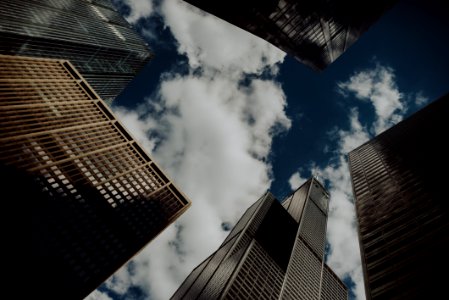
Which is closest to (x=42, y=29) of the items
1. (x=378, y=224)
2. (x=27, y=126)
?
(x=27, y=126)

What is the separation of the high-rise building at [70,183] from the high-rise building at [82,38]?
12704 mm

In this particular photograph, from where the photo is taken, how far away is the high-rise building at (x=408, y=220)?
2422 cm

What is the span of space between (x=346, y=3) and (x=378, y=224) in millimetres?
26854

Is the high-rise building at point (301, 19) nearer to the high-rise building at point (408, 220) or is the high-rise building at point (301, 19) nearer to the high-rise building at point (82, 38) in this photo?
the high-rise building at point (408, 220)

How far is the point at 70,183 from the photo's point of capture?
240 feet

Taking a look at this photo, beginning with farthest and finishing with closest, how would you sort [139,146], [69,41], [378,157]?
[69,41] → [139,146] → [378,157]

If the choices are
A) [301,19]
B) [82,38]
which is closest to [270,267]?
[301,19]

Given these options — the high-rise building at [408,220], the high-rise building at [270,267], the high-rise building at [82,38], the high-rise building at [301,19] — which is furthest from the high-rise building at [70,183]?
the high-rise building at [301,19]

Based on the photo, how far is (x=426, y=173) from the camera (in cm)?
4259

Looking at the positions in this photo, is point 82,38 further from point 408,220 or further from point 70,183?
point 408,220

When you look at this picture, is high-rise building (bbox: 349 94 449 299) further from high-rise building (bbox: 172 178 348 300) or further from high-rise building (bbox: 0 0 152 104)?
high-rise building (bbox: 0 0 152 104)

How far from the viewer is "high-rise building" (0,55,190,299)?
6191cm

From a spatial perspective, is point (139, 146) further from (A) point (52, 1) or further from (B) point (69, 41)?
(A) point (52, 1)

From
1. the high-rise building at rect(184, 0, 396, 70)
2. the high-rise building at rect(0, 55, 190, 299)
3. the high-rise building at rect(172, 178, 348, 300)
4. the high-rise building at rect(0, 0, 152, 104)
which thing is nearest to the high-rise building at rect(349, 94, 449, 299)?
the high-rise building at rect(184, 0, 396, 70)
